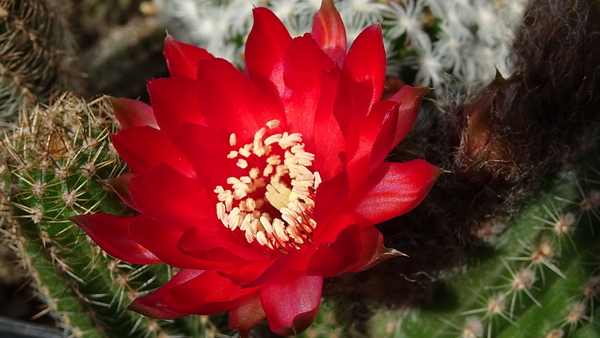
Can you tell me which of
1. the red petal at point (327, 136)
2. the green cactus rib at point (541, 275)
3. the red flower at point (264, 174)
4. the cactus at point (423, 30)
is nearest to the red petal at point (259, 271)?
the red flower at point (264, 174)

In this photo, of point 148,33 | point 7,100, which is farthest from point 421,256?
point 148,33

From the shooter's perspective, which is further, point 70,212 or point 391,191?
point 70,212

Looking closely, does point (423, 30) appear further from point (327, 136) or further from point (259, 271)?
point (259, 271)

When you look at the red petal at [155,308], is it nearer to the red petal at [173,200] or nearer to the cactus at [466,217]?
the red petal at [173,200]

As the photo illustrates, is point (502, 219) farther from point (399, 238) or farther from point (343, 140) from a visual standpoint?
point (343, 140)

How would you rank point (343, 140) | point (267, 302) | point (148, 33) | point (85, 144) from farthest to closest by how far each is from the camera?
point (148, 33) → point (85, 144) → point (343, 140) → point (267, 302)

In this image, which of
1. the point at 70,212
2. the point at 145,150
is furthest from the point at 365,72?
the point at 70,212
